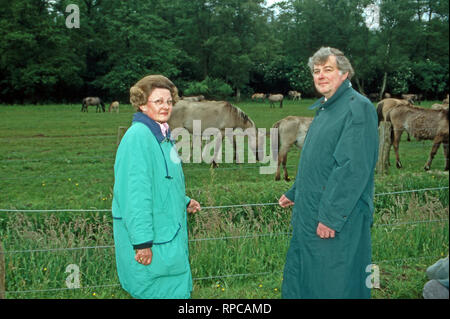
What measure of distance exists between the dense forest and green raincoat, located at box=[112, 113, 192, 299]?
3618cm

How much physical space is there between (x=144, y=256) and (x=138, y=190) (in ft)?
1.12

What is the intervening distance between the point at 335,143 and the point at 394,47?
4972 centimetres

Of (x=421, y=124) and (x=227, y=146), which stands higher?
(x=421, y=124)

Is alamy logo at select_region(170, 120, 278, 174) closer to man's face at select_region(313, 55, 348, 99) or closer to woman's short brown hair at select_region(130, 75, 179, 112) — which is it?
man's face at select_region(313, 55, 348, 99)

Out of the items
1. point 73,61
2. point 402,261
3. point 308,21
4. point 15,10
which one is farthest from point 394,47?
point 402,261

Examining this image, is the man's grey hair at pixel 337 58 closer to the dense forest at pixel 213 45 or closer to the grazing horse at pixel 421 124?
the grazing horse at pixel 421 124

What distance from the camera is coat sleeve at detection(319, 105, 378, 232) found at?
7.36 ft

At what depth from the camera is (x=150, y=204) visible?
2131mm

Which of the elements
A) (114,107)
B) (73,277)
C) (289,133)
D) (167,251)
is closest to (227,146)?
(289,133)

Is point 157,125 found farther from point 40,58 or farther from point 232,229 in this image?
point 40,58

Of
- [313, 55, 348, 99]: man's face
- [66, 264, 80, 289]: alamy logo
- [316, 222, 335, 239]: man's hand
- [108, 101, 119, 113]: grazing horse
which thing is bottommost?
[66, 264, 80, 289]: alamy logo

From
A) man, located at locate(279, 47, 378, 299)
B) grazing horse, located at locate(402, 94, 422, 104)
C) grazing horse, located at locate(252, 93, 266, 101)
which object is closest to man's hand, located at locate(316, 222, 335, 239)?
man, located at locate(279, 47, 378, 299)

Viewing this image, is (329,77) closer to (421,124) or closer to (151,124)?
(151,124)

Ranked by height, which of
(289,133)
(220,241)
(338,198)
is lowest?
(220,241)
